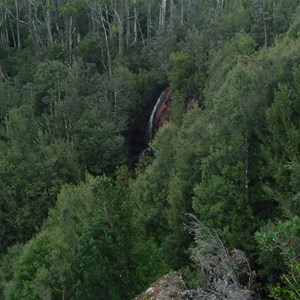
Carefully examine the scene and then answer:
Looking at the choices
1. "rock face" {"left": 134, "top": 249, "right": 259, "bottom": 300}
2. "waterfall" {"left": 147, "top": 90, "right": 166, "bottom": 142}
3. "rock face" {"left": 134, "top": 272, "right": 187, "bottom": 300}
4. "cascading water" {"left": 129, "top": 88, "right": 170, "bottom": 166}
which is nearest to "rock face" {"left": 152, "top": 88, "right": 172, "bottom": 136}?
"cascading water" {"left": 129, "top": 88, "right": 170, "bottom": 166}

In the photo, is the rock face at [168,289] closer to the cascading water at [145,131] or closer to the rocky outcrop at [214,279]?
the rocky outcrop at [214,279]

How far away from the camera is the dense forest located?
20406 millimetres

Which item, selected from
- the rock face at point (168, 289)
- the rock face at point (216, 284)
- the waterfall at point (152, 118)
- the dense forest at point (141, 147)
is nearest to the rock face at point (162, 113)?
the waterfall at point (152, 118)

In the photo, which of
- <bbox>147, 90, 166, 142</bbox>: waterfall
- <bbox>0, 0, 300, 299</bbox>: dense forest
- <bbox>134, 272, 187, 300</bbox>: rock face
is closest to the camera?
<bbox>134, 272, 187, 300</bbox>: rock face

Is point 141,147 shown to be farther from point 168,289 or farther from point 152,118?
point 168,289

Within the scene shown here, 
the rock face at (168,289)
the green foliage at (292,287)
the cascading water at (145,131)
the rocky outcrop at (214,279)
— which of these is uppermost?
the green foliage at (292,287)

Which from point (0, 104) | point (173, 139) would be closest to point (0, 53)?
point (0, 104)

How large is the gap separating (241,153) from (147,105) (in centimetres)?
2473

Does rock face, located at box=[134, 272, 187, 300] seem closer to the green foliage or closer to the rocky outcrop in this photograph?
the rocky outcrop

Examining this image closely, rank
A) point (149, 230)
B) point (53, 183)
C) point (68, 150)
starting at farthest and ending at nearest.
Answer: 1. point (68, 150)
2. point (53, 183)
3. point (149, 230)

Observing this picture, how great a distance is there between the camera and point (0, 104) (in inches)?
1681

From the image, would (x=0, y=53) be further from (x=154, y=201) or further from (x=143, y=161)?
(x=154, y=201)

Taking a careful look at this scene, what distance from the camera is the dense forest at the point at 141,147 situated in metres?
20.4

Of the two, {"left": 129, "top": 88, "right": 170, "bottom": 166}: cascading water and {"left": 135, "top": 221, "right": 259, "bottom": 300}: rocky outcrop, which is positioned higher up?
{"left": 135, "top": 221, "right": 259, "bottom": 300}: rocky outcrop
